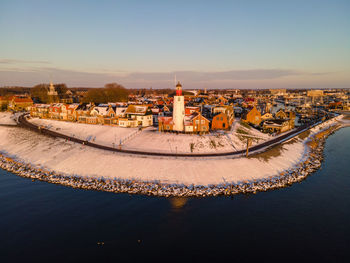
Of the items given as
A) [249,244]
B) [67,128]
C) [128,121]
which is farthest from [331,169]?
[67,128]

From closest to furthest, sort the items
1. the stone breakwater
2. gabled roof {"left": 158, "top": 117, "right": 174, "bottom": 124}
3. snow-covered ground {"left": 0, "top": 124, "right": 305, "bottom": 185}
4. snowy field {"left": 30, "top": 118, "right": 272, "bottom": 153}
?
the stone breakwater, snow-covered ground {"left": 0, "top": 124, "right": 305, "bottom": 185}, snowy field {"left": 30, "top": 118, "right": 272, "bottom": 153}, gabled roof {"left": 158, "top": 117, "right": 174, "bottom": 124}

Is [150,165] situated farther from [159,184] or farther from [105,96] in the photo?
[105,96]

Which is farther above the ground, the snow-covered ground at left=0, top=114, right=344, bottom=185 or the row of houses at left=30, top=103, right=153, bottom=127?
the row of houses at left=30, top=103, right=153, bottom=127

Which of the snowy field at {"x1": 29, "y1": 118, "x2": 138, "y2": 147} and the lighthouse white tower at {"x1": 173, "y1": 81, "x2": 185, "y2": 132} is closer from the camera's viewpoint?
the snowy field at {"x1": 29, "y1": 118, "x2": 138, "y2": 147}

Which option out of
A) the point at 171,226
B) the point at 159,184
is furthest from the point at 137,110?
the point at 171,226

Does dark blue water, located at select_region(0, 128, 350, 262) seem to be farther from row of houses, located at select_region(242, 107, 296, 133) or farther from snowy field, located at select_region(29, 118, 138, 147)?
row of houses, located at select_region(242, 107, 296, 133)

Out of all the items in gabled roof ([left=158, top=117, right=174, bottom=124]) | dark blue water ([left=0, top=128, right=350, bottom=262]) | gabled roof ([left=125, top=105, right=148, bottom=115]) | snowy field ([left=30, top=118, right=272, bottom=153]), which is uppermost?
gabled roof ([left=125, top=105, right=148, bottom=115])

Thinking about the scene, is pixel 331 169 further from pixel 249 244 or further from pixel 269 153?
pixel 249 244

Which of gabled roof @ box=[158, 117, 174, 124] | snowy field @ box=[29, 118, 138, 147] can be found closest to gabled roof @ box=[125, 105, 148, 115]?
snowy field @ box=[29, 118, 138, 147]
